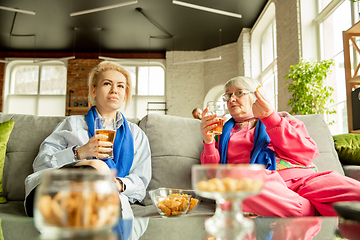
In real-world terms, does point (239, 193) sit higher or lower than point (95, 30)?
lower

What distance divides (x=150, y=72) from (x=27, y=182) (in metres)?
8.32

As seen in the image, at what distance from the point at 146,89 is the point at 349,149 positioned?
791 centimetres

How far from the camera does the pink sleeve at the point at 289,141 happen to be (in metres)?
1.45

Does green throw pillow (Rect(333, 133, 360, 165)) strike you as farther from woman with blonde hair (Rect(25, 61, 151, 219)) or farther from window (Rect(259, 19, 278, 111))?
window (Rect(259, 19, 278, 111))

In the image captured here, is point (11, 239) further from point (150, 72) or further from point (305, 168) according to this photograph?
point (150, 72)

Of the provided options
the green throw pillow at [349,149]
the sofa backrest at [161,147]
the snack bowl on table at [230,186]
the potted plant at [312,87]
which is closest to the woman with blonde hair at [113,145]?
the sofa backrest at [161,147]

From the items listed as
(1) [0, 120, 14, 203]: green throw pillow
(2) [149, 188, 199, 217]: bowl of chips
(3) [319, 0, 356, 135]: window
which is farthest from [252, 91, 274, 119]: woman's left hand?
(3) [319, 0, 356, 135]: window

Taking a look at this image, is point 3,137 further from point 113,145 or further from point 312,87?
point 312,87

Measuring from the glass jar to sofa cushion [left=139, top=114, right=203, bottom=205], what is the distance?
53.5 inches

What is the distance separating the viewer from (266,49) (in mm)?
6785

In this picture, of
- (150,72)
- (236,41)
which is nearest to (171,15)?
(236,41)

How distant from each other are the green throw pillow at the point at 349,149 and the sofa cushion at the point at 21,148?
1.81 m

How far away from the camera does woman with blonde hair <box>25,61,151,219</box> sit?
1.43 meters

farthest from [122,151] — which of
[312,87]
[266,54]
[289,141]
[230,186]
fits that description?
[266,54]
